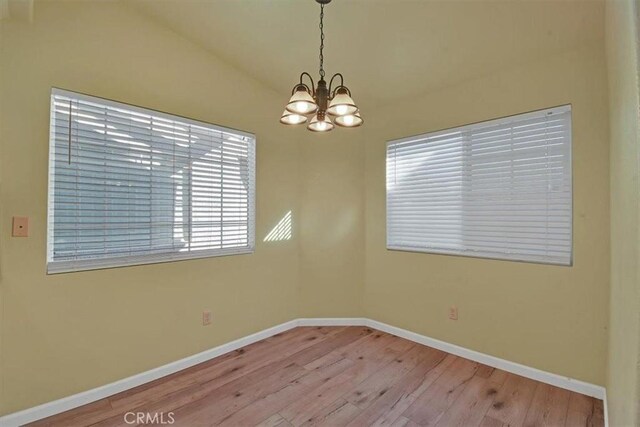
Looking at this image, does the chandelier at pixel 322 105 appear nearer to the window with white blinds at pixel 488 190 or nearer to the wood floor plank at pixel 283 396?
the window with white blinds at pixel 488 190

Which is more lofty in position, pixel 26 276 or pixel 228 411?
pixel 26 276

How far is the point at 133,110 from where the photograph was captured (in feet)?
7.34

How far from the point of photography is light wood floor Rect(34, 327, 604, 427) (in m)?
1.86

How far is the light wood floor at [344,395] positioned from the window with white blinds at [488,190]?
3.24ft

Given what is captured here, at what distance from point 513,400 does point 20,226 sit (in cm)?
347

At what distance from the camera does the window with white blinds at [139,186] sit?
6.46ft

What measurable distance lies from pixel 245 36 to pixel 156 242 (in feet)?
6.19

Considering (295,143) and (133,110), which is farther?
(295,143)

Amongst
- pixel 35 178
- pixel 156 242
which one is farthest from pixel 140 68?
pixel 156 242

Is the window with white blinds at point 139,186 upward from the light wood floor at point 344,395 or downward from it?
upward

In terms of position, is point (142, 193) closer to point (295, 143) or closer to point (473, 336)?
point (295, 143)

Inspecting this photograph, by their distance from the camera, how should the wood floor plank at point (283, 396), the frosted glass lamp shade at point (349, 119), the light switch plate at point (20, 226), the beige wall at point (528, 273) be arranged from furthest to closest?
the beige wall at point (528, 273)
the wood floor plank at point (283, 396)
the light switch plate at point (20, 226)
the frosted glass lamp shade at point (349, 119)

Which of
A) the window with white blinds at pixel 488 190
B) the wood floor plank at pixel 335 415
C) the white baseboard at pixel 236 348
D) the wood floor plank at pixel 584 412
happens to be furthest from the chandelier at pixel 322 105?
the wood floor plank at pixel 584 412

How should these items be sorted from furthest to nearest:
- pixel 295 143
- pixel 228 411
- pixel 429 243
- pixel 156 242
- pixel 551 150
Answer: pixel 295 143 < pixel 429 243 < pixel 156 242 < pixel 551 150 < pixel 228 411
